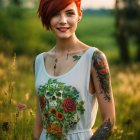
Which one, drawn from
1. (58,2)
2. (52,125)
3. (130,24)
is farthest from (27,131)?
(130,24)

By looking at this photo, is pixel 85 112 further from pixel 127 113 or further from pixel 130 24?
pixel 130 24

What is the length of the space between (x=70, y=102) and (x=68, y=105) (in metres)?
0.02

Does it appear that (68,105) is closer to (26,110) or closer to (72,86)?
(72,86)

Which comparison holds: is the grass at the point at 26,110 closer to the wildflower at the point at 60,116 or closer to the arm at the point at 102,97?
the wildflower at the point at 60,116

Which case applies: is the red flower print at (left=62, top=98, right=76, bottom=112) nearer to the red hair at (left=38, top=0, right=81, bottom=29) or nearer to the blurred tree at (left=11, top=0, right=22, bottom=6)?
the red hair at (left=38, top=0, right=81, bottom=29)

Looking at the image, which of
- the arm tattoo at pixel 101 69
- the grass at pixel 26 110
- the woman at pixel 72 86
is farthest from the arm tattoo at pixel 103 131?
the grass at pixel 26 110

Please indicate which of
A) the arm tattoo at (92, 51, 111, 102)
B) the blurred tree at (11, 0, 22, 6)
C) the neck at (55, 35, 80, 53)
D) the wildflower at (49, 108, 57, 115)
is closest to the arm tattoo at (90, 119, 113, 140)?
the arm tattoo at (92, 51, 111, 102)

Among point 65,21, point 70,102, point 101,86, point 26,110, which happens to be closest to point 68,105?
point 70,102

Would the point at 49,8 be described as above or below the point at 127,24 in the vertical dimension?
below

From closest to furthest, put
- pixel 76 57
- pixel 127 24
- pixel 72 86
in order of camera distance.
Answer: pixel 72 86, pixel 76 57, pixel 127 24

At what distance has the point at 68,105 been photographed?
12.1ft

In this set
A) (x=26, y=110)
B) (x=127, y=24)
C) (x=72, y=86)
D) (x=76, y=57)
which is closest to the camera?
(x=72, y=86)

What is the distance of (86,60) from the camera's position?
12.1 ft

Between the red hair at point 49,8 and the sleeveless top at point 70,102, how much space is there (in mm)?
338
